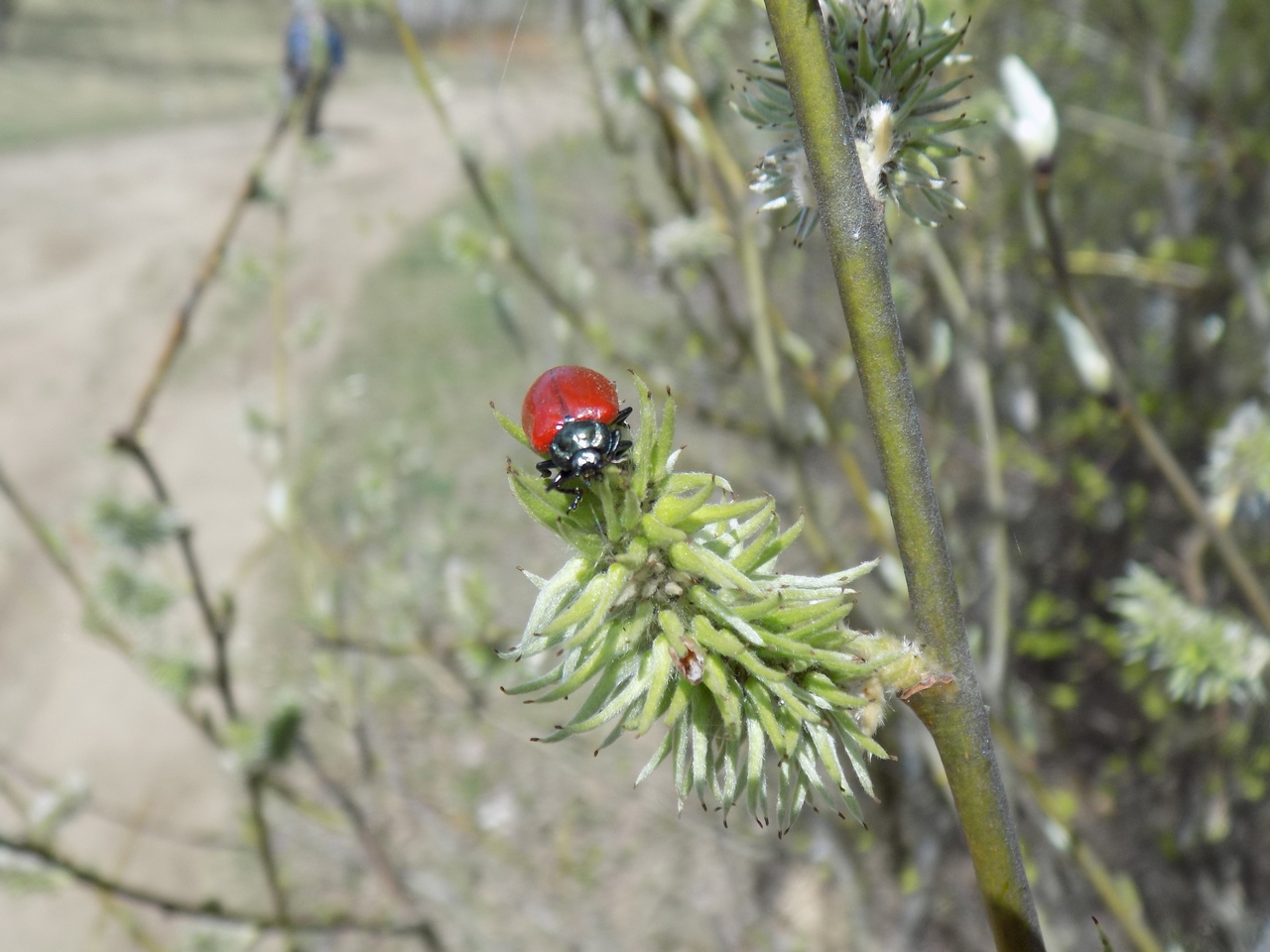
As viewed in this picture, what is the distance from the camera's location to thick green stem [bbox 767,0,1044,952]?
0.55 meters

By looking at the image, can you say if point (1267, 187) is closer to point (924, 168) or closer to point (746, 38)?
point (746, 38)

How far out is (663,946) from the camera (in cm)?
396

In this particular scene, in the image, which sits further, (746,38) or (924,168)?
(746,38)

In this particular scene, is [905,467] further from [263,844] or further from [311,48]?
[311,48]

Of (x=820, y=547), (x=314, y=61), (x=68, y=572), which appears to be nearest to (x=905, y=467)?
(x=820, y=547)

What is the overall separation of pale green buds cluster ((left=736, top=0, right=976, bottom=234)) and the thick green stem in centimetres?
13

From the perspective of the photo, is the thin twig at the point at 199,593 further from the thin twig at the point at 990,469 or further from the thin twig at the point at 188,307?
the thin twig at the point at 990,469

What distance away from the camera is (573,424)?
2.24 ft

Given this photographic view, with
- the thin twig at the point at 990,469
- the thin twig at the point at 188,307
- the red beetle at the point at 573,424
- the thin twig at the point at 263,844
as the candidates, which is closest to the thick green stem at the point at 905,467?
the red beetle at the point at 573,424

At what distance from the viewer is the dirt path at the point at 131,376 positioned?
200 inches

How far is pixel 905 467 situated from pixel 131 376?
31.8 feet

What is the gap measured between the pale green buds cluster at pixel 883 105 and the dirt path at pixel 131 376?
63.6 inches

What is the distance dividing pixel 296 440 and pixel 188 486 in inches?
43.0

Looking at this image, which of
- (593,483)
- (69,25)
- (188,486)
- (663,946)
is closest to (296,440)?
(188,486)
